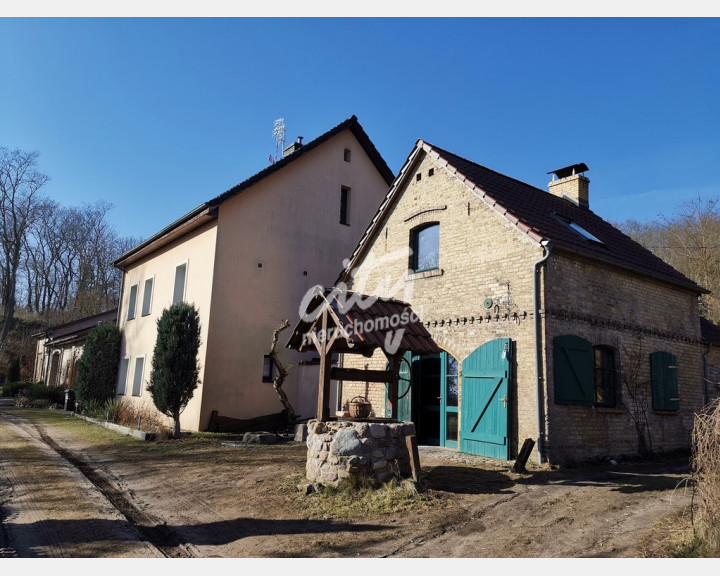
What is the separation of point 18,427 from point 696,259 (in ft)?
86.5

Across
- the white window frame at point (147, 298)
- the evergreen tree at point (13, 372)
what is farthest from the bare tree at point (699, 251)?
the evergreen tree at point (13, 372)

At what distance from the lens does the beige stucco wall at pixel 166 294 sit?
14914mm

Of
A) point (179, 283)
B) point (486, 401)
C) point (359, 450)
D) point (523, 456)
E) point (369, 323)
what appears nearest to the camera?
point (359, 450)

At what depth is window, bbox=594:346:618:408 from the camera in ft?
35.2

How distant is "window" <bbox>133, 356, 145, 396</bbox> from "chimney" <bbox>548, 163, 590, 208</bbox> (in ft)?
49.6

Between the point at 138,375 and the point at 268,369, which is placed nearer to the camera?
the point at 268,369

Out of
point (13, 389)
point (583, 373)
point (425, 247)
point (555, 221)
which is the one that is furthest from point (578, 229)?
point (13, 389)

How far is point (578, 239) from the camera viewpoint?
11312mm

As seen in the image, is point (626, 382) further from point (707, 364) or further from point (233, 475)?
point (233, 475)

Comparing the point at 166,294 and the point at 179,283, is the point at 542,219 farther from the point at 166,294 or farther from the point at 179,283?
the point at 166,294

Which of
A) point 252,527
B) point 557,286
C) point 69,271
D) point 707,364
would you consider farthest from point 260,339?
point 69,271

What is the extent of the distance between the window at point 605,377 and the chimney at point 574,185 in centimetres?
674

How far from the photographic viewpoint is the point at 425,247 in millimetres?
12734

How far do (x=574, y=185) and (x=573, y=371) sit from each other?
→ 8.50 meters
